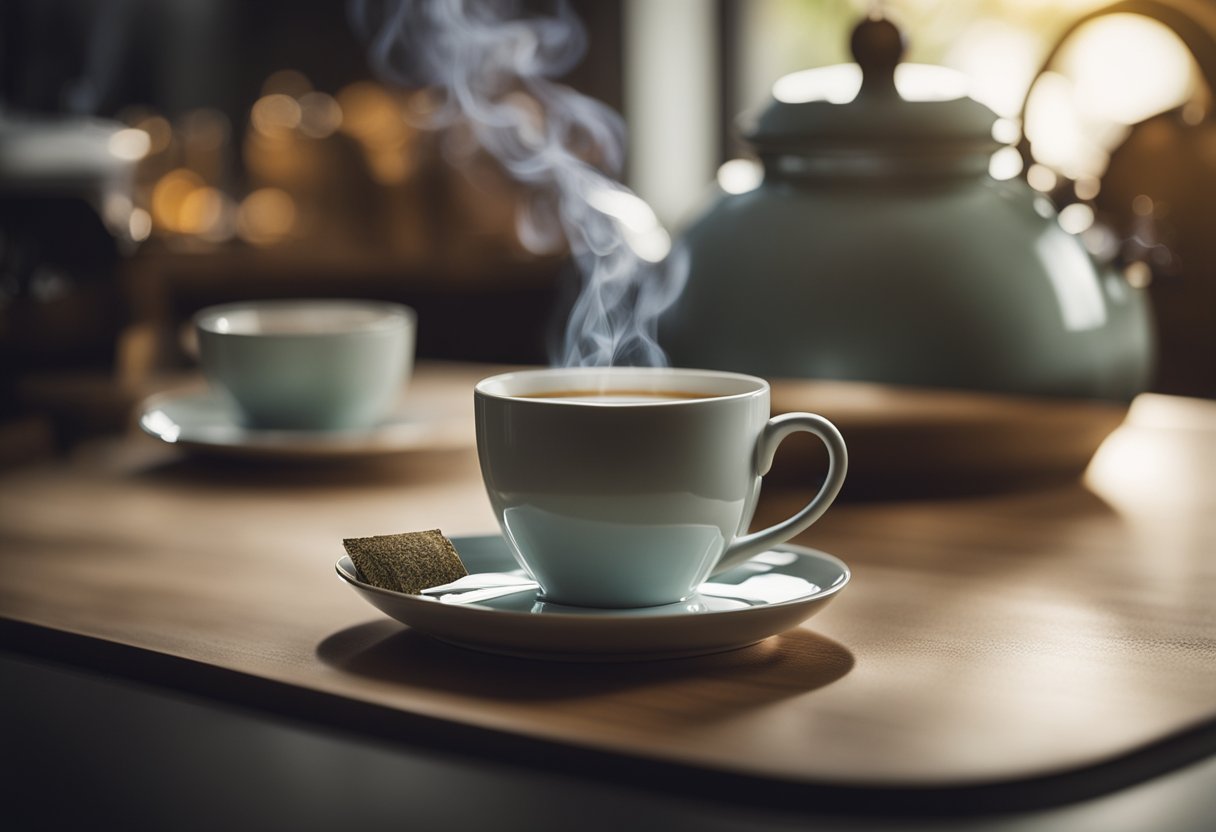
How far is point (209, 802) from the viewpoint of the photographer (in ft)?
1.92

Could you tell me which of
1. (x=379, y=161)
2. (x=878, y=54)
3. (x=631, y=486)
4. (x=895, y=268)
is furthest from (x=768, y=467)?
(x=379, y=161)

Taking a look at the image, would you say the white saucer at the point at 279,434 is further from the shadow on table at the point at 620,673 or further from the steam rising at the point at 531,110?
the steam rising at the point at 531,110

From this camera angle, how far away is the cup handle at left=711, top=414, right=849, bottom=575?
0.56 meters

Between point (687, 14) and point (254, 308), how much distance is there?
10.4 ft

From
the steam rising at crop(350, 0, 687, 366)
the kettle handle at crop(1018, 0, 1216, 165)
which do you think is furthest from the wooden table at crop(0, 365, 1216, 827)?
the steam rising at crop(350, 0, 687, 366)

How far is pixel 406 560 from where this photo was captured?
22.5 inches

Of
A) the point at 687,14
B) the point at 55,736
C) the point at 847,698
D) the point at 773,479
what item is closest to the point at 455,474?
the point at 773,479

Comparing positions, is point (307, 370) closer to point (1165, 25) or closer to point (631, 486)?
point (631, 486)

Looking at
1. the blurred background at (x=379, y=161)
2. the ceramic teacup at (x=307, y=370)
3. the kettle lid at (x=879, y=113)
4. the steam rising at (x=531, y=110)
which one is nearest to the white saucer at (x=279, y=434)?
the ceramic teacup at (x=307, y=370)

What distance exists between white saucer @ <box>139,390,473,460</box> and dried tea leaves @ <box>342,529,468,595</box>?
1.03ft

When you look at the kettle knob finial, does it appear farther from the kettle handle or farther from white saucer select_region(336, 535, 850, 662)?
white saucer select_region(336, 535, 850, 662)

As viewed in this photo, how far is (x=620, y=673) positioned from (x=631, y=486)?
0.07 metres

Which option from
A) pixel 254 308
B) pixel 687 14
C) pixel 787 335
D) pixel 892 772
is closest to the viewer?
pixel 892 772

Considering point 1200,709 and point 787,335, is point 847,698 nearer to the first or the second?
point 1200,709
